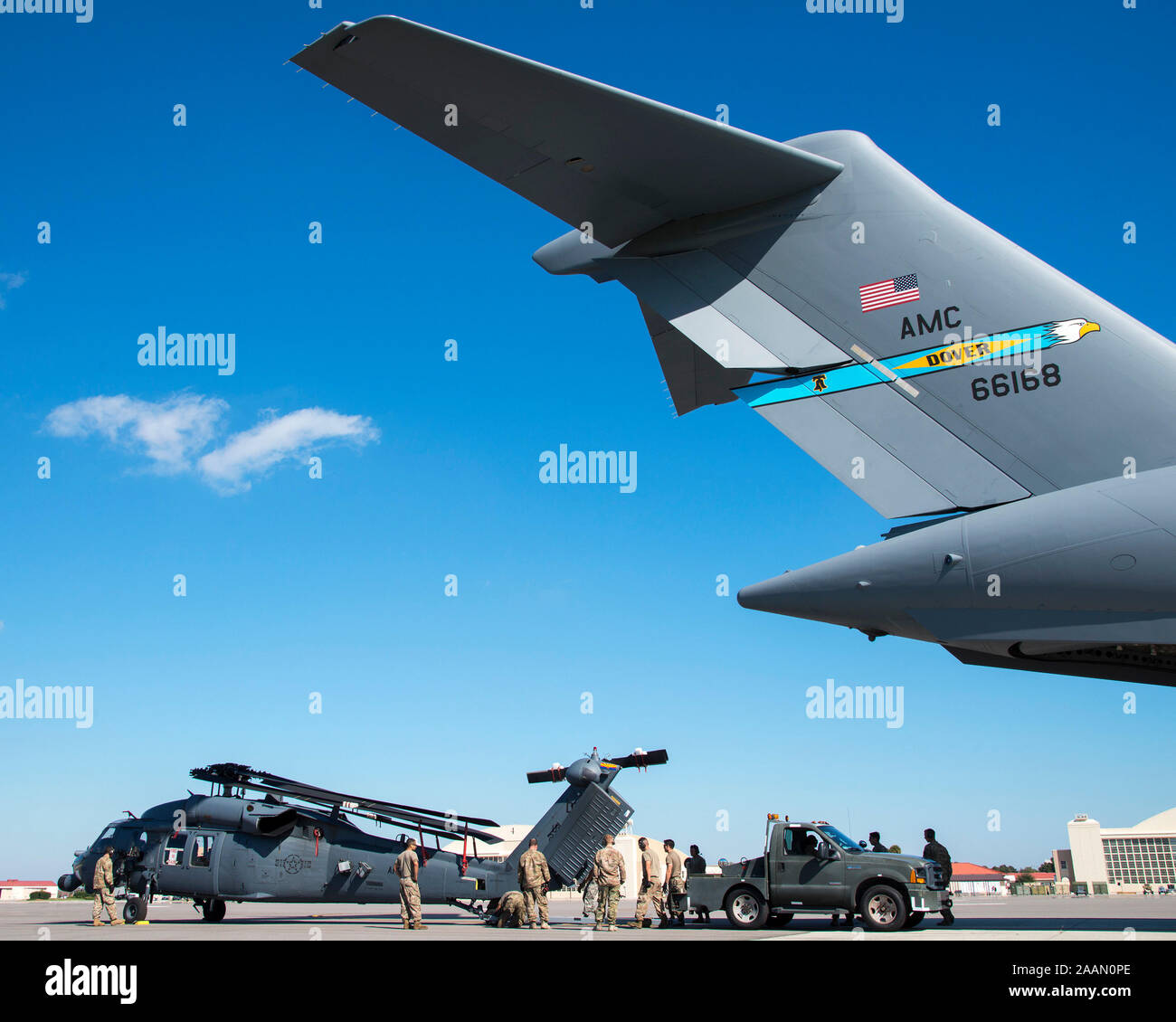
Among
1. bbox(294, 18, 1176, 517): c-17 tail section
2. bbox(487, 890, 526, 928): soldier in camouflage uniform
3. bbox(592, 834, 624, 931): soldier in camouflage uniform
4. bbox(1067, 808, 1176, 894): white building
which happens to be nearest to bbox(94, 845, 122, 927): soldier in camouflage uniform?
bbox(487, 890, 526, 928): soldier in camouflage uniform

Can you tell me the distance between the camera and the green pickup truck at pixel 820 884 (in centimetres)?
1122

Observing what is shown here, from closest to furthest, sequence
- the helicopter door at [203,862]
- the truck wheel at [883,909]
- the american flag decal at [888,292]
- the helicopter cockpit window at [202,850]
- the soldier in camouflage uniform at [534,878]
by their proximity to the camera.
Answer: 1. the american flag decal at [888,292]
2. the truck wheel at [883,909]
3. the soldier in camouflage uniform at [534,878]
4. the helicopter door at [203,862]
5. the helicopter cockpit window at [202,850]

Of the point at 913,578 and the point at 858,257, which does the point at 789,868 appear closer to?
the point at 913,578

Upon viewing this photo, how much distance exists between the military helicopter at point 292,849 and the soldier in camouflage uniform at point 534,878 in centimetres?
94

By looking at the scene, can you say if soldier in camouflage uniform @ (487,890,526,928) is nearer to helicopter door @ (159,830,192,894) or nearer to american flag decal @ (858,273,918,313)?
helicopter door @ (159,830,192,894)

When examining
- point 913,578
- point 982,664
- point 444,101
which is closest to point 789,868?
point 982,664

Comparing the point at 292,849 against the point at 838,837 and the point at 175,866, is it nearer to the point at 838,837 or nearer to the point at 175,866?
the point at 175,866

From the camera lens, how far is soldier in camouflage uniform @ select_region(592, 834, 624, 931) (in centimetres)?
1278

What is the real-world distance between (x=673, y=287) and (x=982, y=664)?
395 centimetres

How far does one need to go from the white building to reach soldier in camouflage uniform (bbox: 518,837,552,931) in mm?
40371

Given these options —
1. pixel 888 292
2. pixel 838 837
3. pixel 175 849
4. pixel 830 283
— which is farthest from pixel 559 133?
pixel 175 849

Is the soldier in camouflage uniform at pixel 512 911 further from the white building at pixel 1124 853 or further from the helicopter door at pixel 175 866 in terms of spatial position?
the white building at pixel 1124 853

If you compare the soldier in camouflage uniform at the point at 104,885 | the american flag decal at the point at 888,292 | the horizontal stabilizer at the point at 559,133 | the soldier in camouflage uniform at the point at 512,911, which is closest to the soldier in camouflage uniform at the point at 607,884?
→ the soldier in camouflage uniform at the point at 512,911

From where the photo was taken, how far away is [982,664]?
757 cm
